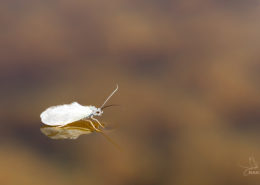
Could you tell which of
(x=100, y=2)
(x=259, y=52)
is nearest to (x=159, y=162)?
(x=259, y=52)

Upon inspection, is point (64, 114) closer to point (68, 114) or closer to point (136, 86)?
point (68, 114)

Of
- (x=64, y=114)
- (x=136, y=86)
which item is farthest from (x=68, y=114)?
(x=136, y=86)

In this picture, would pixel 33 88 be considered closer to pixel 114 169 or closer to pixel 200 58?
pixel 114 169
